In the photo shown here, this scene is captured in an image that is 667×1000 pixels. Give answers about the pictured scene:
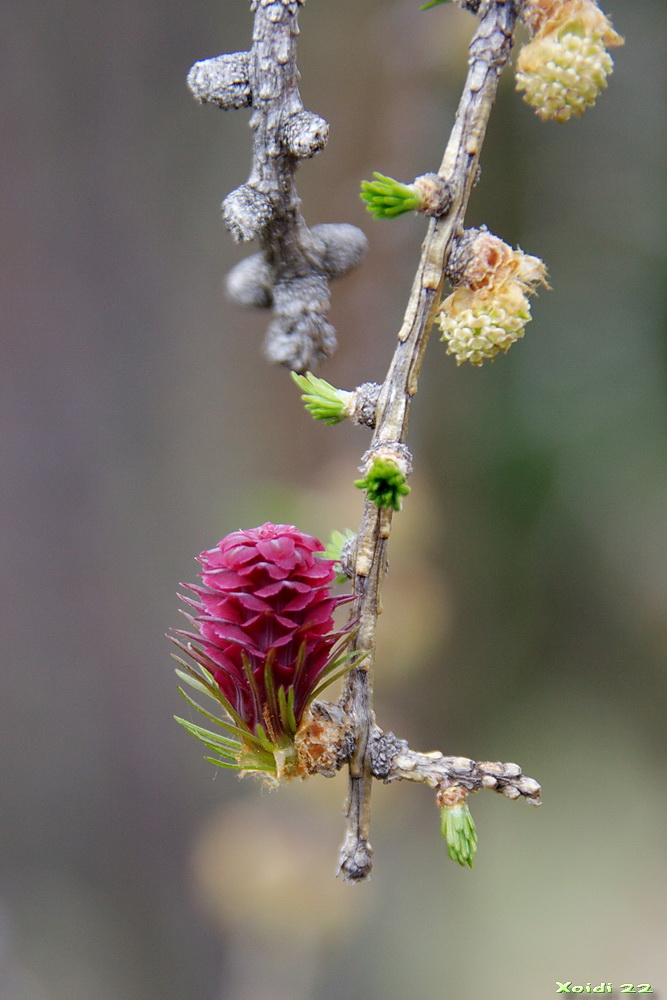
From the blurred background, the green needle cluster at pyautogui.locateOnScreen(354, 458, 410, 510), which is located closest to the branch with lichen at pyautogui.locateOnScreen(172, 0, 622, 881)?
the green needle cluster at pyautogui.locateOnScreen(354, 458, 410, 510)

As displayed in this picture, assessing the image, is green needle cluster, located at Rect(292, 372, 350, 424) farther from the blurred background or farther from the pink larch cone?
the blurred background

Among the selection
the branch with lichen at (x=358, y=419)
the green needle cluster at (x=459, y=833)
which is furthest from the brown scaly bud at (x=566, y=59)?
the green needle cluster at (x=459, y=833)

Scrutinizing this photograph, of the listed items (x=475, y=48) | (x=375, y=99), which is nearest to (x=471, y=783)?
(x=475, y=48)

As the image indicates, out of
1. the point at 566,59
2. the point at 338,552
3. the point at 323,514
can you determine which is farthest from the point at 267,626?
the point at 323,514

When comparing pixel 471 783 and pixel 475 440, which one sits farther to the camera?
pixel 475 440

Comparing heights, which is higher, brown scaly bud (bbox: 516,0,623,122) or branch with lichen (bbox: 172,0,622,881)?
brown scaly bud (bbox: 516,0,623,122)

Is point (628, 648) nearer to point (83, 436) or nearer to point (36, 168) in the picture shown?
point (83, 436)

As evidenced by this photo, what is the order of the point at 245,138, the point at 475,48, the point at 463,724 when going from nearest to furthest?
the point at 475,48 → the point at 245,138 → the point at 463,724
